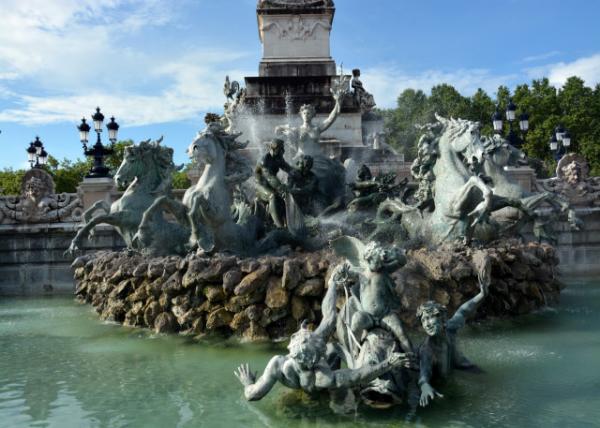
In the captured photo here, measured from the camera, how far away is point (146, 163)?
8820mm

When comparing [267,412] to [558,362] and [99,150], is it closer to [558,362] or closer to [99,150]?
[558,362]

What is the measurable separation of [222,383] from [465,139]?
4.97m

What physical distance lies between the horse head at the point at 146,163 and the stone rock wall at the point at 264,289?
1614 millimetres

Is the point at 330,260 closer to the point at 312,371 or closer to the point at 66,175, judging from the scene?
the point at 312,371

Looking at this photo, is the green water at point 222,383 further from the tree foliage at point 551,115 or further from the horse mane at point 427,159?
the tree foliage at point 551,115

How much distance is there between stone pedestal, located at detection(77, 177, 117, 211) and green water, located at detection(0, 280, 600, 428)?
6.55 metres

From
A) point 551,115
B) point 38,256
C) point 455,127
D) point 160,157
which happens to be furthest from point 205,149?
point 551,115

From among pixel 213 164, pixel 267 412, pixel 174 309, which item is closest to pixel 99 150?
pixel 213 164

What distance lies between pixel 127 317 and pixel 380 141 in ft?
30.8

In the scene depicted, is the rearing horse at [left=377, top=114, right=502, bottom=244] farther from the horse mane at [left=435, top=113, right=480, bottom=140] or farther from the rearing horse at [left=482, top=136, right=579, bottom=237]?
the rearing horse at [left=482, top=136, right=579, bottom=237]

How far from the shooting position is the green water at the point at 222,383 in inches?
161

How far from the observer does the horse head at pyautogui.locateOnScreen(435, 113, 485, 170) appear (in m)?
7.98

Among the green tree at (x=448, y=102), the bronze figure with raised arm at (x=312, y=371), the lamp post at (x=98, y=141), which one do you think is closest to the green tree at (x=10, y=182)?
the lamp post at (x=98, y=141)

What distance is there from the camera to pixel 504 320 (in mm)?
7480
